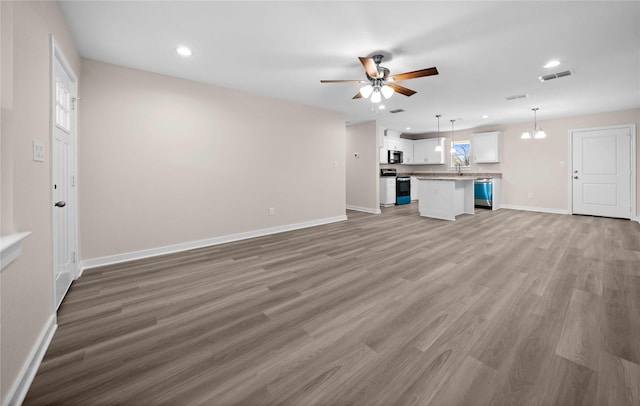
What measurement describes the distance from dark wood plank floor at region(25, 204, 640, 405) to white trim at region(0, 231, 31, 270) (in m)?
0.70

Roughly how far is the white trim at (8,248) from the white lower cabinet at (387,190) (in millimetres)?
7656

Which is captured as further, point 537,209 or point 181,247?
point 537,209

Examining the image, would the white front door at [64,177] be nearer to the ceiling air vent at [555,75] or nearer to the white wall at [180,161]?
the white wall at [180,161]

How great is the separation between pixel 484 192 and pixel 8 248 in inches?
337

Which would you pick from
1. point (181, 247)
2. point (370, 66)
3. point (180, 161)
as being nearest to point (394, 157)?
point (370, 66)

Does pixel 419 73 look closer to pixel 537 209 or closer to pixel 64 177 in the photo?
pixel 64 177

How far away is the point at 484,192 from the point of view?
7.38 m

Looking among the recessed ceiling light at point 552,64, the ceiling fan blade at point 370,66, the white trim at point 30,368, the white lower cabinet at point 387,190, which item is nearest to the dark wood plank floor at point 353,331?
the white trim at point 30,368

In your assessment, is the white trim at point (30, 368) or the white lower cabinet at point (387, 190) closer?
the white trim at point (30, 368)

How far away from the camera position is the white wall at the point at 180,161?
323cm

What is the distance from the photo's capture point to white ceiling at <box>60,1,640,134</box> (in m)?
2.31

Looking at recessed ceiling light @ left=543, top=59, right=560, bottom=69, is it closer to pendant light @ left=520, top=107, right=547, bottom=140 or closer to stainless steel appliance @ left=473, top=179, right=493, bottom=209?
pendant light @ left=520, top=107, right=547, bottom=140

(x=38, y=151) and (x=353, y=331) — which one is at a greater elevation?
(x=38, y=151)

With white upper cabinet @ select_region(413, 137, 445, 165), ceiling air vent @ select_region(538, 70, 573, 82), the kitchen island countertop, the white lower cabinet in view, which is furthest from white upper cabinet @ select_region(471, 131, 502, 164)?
ceiling air vent @ select_region(538, 70, 573, 82)
